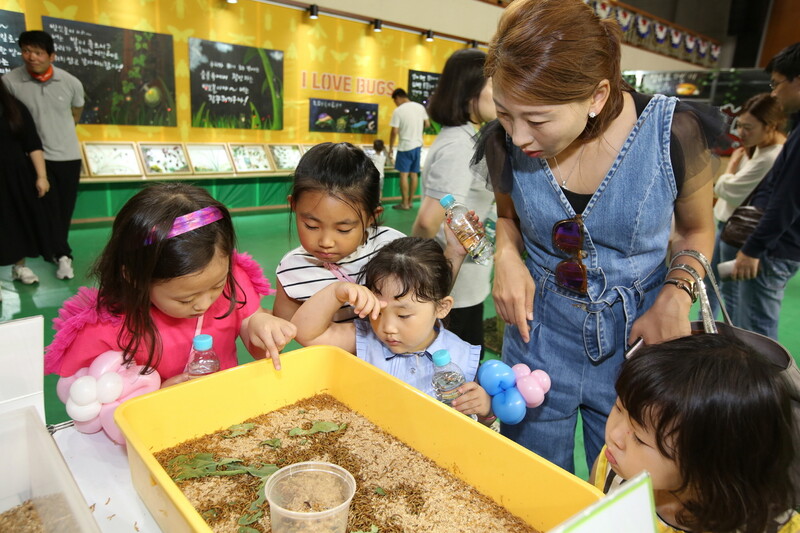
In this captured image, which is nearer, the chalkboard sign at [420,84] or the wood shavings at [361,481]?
the wood shavings at [361,481]

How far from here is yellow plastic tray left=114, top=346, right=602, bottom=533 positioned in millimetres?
760

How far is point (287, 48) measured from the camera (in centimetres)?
692

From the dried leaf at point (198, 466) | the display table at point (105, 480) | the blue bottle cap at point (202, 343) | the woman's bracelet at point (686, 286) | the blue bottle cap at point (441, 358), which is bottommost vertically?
the display table at point (105, 480)

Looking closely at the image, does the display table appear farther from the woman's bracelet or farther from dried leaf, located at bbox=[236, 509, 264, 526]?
the woman's bracelet

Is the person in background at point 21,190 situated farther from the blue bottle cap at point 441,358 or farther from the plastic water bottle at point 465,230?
the blue bottle cap at point 441,358

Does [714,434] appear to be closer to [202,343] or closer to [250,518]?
[250,518]

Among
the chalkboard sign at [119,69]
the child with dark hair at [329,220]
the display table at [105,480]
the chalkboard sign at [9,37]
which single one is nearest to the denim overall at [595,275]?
the child with dark hair at [329,220]

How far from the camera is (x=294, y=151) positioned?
23.6 ft

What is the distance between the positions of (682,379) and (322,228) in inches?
35.0

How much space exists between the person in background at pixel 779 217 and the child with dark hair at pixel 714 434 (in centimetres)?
158

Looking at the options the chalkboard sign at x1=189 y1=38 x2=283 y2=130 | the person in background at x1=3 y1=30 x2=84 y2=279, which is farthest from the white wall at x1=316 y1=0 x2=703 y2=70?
the person in background at x1=3 y1=30 x2=84 y2=279

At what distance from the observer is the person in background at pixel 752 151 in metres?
2.84

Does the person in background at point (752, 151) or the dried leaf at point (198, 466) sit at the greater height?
the person in background at point (752, 151)

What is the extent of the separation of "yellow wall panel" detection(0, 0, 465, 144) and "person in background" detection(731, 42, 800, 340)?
19.1 feet
